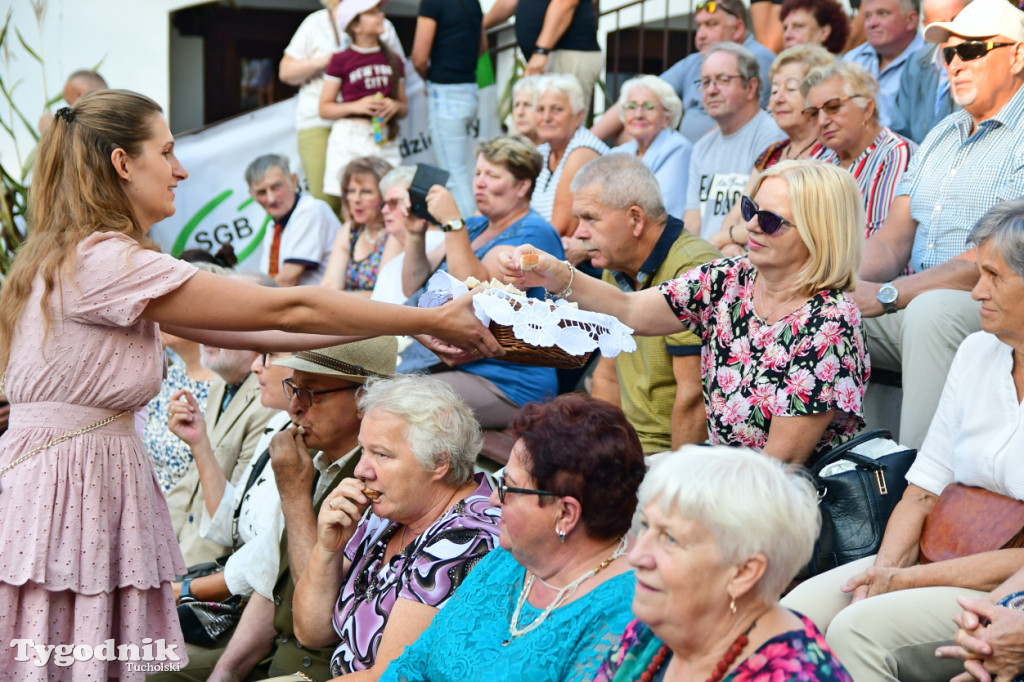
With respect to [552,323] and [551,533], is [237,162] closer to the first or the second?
[552,323]

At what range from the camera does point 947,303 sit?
3877 millimetres

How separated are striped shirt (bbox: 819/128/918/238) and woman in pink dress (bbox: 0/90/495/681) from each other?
2951 millimetres

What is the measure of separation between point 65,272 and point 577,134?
4.65m

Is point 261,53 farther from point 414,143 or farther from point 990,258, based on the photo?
point 990,258

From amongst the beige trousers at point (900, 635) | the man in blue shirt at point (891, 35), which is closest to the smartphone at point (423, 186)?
the man in blue shirt at point (891, 35)

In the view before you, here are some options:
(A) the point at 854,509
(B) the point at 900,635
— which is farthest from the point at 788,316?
(B) the point at 900,635

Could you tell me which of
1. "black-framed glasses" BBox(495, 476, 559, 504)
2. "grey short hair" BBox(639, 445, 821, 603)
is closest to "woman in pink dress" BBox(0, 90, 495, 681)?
"black-framed glasses" BBox(495, 476, 559, 504)

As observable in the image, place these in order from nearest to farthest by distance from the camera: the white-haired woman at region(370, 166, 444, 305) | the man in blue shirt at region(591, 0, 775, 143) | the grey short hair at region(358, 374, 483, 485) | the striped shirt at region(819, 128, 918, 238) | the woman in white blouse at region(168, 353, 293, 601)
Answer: the grey short hair at region(358, 374, 483, 485) < the woman in white blouse at region(168, 353, 293, 601) < the striped shirt at region(819, 128, 918, 238) < the white-haired woman at region(370, 166, 444, 305) < the man in blue shirt at region(591, 0, 775, 143)

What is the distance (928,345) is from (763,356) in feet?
2.94

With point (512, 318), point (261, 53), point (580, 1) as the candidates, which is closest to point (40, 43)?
point (261, 53)

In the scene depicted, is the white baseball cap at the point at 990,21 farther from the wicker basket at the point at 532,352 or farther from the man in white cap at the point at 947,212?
the wicker basket at the point at 532,352

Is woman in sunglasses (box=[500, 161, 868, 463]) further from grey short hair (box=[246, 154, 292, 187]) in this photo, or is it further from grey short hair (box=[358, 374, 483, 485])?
grey short hair (box=[246, 154, 292, 187])

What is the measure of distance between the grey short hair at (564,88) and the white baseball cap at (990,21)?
283 cm

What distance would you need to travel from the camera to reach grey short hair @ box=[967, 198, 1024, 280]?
2.93 metres
